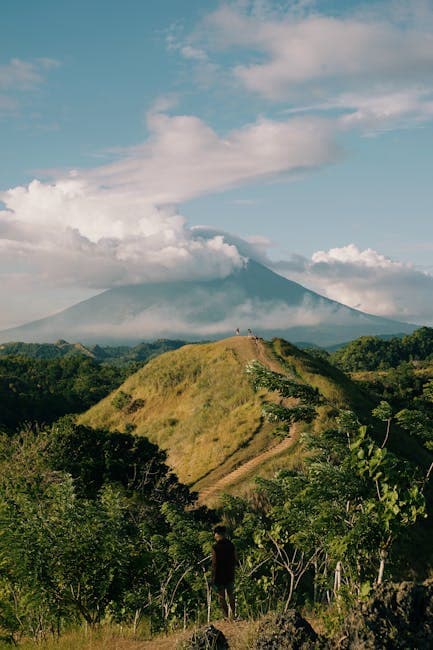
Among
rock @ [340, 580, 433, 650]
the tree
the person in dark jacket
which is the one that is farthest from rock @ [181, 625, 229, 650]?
the tree

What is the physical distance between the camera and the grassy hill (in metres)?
39.5

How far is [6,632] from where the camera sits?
1290 centimetres

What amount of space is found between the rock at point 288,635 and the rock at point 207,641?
0.90 meters

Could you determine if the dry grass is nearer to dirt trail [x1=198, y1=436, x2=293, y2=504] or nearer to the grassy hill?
the grassy hill

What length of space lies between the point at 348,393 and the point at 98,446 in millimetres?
24697

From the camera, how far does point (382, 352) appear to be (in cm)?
16325

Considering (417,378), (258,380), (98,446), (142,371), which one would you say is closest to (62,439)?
(98,446)

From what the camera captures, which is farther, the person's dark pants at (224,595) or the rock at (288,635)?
the person's dark pants at (224,595)

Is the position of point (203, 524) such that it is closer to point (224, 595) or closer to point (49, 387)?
point (224, 595)

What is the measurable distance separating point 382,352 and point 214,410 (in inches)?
4867

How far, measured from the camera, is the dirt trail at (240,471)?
116 feet

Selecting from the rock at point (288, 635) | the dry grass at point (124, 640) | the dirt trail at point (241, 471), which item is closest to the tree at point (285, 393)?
the dry grass at point (124, 640)

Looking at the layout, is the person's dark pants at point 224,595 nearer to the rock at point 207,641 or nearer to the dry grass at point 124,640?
the dry grass at point 124,640

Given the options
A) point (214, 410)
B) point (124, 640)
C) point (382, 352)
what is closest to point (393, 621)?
point (124, 640)
